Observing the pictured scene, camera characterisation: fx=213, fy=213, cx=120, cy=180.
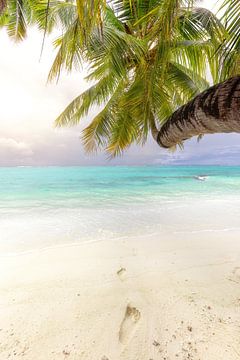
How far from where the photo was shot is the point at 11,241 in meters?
4.75

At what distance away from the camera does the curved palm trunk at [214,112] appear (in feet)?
3.77

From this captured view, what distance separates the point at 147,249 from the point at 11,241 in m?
3.03

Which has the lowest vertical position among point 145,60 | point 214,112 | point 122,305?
point 122,305

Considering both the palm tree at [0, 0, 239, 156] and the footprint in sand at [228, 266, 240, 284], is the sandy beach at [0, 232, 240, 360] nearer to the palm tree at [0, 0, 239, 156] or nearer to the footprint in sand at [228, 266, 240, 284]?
the footprint in sand at [228, 266, 240, 284]

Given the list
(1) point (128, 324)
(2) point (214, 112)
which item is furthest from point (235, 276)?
(2) point (214, 112)

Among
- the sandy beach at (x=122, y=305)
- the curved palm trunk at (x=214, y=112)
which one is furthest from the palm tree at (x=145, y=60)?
the sandy beach at (x=122, y=305)

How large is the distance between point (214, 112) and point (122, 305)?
2.09 meters

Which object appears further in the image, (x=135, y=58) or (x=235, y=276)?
(x=135, y=58)

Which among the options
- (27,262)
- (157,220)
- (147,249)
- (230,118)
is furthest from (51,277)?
(157,220)

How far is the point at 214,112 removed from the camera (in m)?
1.28

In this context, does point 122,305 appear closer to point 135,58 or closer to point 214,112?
point 214,112

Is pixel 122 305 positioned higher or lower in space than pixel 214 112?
lower

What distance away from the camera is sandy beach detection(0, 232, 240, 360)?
5.62 feet

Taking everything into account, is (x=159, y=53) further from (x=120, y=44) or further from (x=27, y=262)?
(x=27, y=262)
